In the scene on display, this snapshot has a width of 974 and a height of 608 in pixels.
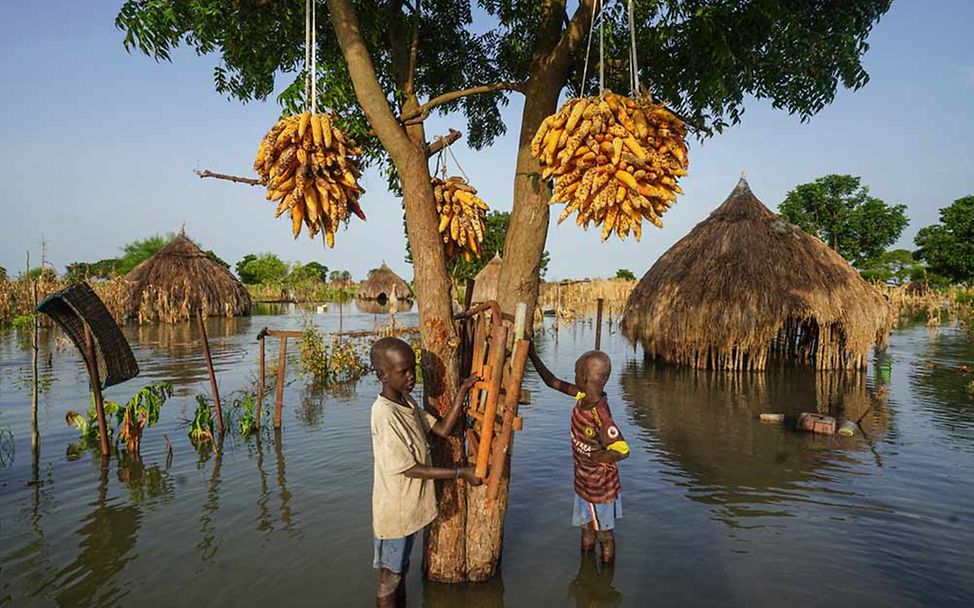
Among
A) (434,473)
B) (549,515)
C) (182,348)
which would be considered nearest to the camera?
(434,473)

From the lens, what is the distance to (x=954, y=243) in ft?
132

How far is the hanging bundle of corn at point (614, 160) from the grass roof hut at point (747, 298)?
11.6m

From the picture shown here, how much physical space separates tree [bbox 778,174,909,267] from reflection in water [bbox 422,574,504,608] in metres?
45.3

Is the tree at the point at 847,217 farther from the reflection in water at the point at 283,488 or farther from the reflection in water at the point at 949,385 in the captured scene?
the reflection in water at the point at 283,488

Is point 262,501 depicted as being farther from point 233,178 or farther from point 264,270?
point 264,270

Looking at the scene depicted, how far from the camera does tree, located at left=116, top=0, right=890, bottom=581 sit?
3.42 meters

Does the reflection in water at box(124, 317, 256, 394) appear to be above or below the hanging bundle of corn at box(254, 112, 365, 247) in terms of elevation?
below

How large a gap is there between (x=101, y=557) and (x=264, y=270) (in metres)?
58.6

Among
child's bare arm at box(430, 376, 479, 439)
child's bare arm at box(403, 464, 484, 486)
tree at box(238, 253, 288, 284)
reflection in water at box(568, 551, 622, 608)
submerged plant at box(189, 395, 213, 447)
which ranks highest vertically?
tree at box(238, 253, 288, 284)

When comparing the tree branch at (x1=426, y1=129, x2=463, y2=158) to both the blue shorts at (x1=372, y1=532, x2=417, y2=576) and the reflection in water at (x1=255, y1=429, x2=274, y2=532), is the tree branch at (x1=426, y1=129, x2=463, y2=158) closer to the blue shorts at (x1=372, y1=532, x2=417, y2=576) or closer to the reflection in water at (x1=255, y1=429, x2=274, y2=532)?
the blue shorts at (x1=372, y1=532, x2=417, y2=576)

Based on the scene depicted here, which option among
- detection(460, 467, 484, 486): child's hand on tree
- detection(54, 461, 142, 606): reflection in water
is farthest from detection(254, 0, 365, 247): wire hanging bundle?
detection(54, 461, 142, 606): reflection in water

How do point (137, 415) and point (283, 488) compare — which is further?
point (137, 415)

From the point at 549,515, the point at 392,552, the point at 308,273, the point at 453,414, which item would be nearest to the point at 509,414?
the point at 453,414

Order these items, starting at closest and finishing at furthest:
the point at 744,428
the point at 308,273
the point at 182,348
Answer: the point at 744,428
the point at 182,348
the point at 308,273
